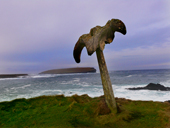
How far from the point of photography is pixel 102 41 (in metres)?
3.85

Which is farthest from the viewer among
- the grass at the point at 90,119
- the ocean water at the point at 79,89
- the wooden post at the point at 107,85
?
the ocean water at the point at 79,89

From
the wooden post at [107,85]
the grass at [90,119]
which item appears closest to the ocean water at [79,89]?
the grass at [90,119]

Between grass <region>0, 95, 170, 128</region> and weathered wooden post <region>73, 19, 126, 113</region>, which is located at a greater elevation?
weathered wooden post <region>73, 19, 126, 113</region>

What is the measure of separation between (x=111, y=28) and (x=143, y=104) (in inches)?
150

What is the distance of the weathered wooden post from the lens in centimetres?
369

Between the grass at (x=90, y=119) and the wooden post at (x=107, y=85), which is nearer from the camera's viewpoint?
the grass at (x=90, y=119)

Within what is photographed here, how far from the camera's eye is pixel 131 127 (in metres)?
3.47

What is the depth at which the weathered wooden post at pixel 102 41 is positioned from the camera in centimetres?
369

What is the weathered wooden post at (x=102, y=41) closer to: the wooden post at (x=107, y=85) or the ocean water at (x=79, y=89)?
the wooden post at (x=107, y=85)

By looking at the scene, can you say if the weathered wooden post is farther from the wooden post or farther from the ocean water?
the ocean water

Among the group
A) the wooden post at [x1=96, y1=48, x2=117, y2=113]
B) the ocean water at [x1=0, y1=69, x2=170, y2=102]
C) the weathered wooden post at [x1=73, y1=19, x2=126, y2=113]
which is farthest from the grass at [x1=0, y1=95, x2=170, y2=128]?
the ocean water at [x1=0, y1=69, x2=170, y2=102]

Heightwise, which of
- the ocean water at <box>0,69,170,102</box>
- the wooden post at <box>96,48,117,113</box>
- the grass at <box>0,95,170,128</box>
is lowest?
the ocean water at <box>0,69,170,102</box>

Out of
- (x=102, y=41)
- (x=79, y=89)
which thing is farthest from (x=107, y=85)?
(x=79, y=89)

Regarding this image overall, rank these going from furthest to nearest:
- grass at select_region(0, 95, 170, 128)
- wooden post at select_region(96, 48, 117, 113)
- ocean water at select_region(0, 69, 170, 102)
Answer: ocean water at select_region(0, 69, 170, 102), wooden post at select_region(96, 48, 117, 113), grass at select_region(0, 95, 170, 128)
